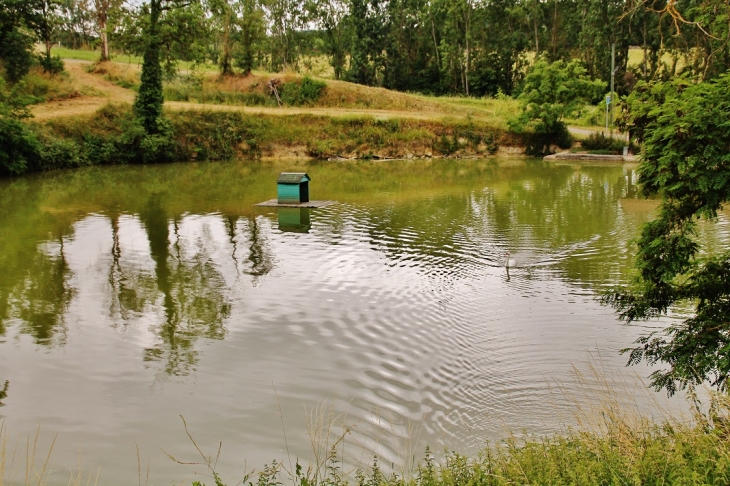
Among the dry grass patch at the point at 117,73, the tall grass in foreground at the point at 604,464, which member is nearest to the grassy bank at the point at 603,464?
the tall grass in foreground at the point at 604,464

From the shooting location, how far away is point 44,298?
11969 mm

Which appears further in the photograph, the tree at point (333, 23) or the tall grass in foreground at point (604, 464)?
the tree at point (333, 23)

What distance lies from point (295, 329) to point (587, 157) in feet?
108

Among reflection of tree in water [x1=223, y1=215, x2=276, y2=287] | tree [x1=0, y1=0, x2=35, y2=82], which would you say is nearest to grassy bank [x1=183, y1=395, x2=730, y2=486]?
reflection of tree in water [x1=223, y1=215, x2=276, y2=287]

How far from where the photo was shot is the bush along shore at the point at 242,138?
114 ft

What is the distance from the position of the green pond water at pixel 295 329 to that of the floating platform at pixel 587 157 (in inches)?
706

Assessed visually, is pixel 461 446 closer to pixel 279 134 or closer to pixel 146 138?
pixel 146 138

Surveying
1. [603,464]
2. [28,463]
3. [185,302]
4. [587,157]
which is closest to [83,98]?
[587,157]

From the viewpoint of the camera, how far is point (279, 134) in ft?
138

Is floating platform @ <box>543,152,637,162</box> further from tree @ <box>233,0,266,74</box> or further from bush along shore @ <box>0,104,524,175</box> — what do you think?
tree @ <box>233,0,266,74</box>

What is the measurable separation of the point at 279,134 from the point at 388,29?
28823 millimetres

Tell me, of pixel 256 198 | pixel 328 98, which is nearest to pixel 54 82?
pixel 328 98

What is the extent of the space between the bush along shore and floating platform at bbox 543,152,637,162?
4.38 m

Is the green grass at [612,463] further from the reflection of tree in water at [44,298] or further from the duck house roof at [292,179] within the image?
the duck house roof at [292,179]
